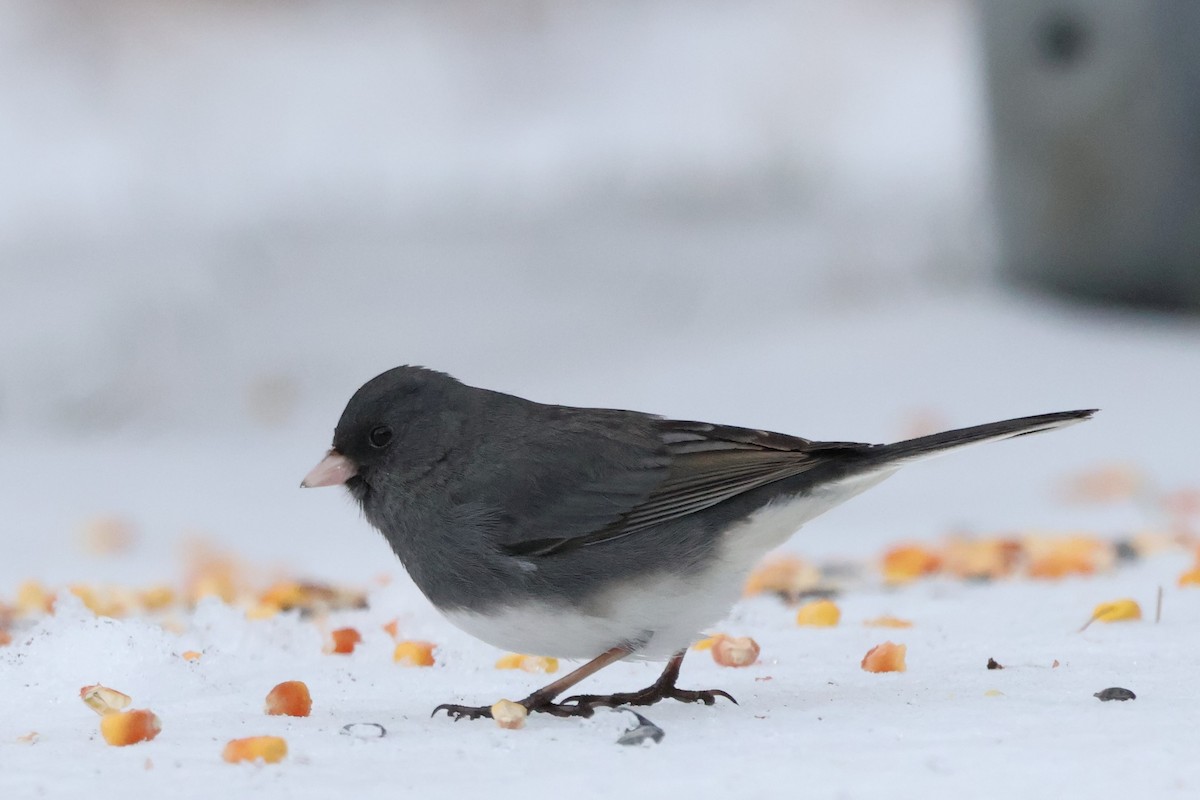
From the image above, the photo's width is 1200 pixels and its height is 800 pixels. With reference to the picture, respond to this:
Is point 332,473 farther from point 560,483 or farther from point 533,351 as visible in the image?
point 533,351

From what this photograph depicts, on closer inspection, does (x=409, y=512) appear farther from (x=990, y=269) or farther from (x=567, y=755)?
(x=990, y=269)

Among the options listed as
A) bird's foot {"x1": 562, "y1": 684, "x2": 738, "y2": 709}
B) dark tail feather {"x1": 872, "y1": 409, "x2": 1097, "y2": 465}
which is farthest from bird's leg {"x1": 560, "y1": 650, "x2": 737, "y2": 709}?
dark tail feather {"x1": 872, "y1": 409, "x2": 1097, "y2": 465}

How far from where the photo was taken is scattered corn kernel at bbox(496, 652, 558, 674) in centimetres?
358

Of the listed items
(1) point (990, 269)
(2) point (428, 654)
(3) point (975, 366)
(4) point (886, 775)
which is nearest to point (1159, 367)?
(3) point (975, 366)

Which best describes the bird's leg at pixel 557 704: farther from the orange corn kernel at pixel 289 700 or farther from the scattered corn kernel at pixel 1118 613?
the scattered corn kernel at pixel 1118 613

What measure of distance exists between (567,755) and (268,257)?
735 cm

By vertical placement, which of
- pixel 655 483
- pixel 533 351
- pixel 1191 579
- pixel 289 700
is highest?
pixel 533 351

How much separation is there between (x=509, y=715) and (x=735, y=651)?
767 mm

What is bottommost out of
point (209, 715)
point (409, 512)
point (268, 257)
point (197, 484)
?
point (209, 715)

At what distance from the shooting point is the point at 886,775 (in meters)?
2.43

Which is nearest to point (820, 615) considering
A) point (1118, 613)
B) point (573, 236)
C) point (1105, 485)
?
point (1118, 613)

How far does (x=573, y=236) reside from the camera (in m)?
10.2

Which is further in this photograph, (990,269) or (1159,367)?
(990,269)

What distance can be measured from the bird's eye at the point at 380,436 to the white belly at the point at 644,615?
423mm
